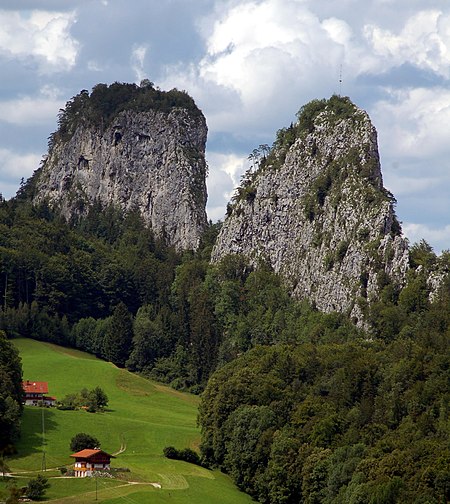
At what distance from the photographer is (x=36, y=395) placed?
15238 cm

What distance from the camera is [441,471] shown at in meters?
103

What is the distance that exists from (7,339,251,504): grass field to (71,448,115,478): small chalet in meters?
2.15

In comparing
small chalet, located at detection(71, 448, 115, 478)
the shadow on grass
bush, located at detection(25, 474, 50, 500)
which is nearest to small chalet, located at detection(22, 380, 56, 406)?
Answer: the shadow on grass

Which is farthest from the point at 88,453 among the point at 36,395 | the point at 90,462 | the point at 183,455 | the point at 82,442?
the point at 36,395

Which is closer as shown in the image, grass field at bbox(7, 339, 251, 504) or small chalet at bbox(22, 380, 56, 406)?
grass field at bbox(7, 339, 251, 504)

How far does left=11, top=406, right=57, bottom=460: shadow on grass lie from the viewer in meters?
126

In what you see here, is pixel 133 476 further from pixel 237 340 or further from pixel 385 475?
pixel 237 340

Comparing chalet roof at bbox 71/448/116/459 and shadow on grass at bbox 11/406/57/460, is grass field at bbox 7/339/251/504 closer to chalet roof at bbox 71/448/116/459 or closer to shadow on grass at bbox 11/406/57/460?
shadow on grass at bbox 11/406/57/460

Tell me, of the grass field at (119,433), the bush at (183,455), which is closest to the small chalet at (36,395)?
the grass field at (119,433)

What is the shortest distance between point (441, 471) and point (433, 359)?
3050 cm

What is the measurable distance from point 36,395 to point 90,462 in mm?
35001

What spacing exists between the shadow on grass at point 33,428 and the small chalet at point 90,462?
6170 millimetres

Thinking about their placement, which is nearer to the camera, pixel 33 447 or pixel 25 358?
pixel 33 447

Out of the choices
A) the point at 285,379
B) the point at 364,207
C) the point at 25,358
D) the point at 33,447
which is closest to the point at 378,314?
the point at 364,207
